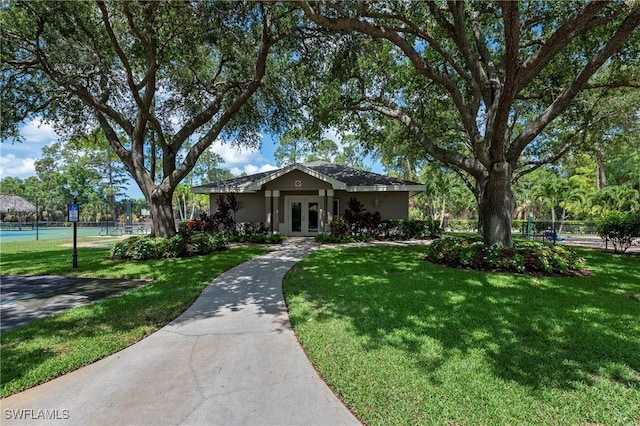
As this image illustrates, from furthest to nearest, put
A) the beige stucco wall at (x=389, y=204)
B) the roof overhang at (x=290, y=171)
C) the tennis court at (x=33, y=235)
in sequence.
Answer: the tennis court at (x=33, y=235)
the beige stucco wall at (x=389, y=204)
the roof overhang at (x=290, y=171)

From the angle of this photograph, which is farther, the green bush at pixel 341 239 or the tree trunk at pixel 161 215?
the green bush at pixel 341 239

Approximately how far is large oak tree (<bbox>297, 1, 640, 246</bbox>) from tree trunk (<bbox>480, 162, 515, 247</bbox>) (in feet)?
0.10

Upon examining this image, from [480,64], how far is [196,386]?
35.4 ft

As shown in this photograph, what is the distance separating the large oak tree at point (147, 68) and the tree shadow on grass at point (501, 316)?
24.9 ft

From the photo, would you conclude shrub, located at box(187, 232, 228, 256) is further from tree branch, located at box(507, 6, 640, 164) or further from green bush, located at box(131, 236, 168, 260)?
tree branch, located at box(507, 6, 640, 164)

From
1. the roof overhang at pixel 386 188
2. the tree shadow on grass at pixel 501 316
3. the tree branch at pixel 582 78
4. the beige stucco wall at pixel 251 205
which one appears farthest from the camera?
the beige stucco wall at pixel 251 205

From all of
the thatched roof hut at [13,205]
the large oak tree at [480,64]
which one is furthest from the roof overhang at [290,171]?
the thatched roof hut at [13,205]

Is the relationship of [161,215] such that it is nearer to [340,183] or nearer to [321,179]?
[321,179]

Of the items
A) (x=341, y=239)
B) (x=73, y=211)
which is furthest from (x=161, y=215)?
(x=341, y=239)

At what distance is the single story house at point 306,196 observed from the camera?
1695cm

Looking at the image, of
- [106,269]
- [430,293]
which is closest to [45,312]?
[106,269]

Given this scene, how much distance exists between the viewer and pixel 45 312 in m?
5.02

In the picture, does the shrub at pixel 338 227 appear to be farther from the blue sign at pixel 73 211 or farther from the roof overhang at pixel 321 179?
the blue sign at pixel 73 211

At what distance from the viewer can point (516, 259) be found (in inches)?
299
